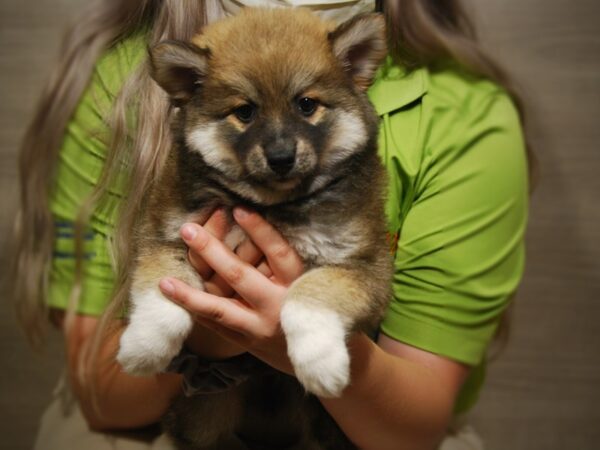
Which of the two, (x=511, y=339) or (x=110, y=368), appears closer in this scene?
(x=110, y=368)

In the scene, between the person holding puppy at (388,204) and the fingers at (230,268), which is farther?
the person holding puppy at (388,204)

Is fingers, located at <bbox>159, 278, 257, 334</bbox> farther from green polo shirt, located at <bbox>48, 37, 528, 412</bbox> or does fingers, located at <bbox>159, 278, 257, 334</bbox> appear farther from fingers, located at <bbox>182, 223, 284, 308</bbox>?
green polo shirt, located at <bbox>48, 37, 528, 412</bbox>

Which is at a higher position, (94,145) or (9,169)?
(94,145)

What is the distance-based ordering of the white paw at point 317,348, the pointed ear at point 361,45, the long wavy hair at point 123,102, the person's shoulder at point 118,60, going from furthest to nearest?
the person's shoulder at point 118,60, the long wavy hair at point 123,102, the pointed ear at point 361,45, the white paw at point 317,348

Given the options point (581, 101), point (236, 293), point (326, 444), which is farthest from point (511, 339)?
point (236, 293)

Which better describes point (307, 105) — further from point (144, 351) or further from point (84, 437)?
point (84, 437)

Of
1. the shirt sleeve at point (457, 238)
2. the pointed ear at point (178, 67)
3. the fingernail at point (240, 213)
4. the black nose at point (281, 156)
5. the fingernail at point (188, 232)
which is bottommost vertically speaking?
the shirt sleeve at point (457, 238)

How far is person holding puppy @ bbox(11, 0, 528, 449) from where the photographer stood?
1.31 metres

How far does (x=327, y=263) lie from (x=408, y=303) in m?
0.33

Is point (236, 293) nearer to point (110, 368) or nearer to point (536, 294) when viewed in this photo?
point (110, 368)

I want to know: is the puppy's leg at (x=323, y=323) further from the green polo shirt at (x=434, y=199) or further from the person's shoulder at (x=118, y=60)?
the person's shoulder at (x=118, y=60)

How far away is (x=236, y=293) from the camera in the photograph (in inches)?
47.4

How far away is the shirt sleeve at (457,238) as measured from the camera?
52.2 inches

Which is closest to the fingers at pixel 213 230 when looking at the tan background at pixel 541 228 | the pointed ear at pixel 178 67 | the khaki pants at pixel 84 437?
the pointed ear at pixel 178 67
